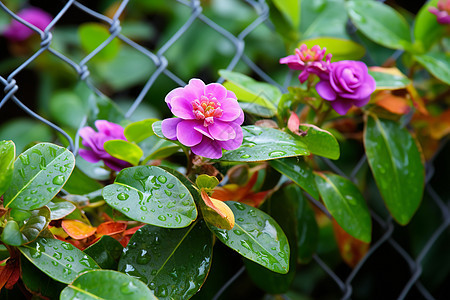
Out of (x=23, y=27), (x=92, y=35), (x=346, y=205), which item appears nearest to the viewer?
(x=346, y=205)

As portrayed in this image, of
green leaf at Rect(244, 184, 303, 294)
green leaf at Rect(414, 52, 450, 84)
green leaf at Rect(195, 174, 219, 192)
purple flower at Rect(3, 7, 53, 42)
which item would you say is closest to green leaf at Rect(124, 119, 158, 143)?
green leaf at Rect(195, 174, 219, 192)

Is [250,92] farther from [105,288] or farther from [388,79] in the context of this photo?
[105,288]

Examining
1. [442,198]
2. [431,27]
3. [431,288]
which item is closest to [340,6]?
[431,27]

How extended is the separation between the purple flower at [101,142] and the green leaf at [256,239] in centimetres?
19

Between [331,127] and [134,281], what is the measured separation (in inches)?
25.2

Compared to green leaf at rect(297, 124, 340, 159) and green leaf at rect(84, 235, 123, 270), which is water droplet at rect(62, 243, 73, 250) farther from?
green leaf at rect(297, 124, 340, 159)

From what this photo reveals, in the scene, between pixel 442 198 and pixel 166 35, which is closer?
pixel 442 198

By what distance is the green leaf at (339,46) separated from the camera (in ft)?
2.80

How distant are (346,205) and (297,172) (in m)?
0.12

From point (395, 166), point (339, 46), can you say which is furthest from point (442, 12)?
point (395, 166)

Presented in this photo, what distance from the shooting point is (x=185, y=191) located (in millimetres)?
520

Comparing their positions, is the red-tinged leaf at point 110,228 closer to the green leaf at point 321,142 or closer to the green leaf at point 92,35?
the green leaf at point 321,142

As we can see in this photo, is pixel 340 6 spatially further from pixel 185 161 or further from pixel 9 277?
pixel 9 277

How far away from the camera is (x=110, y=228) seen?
0.61m
